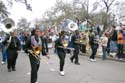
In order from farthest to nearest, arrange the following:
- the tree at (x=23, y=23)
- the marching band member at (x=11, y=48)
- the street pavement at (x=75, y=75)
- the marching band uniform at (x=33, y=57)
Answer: the tree at (x=23, y=23), the marching band member at (x=11, y=48), the street pavement at (x=75, y=75), the marching band uniform at (x=33, y=57)

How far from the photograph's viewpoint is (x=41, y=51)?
413 inches

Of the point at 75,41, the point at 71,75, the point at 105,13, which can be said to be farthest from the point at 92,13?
the point at 71,75

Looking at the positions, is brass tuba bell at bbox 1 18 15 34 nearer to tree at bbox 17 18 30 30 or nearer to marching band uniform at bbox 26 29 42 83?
marching band uniform at bbox 26 29 42 83

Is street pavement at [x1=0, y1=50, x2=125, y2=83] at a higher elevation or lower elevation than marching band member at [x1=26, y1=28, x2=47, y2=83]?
lower

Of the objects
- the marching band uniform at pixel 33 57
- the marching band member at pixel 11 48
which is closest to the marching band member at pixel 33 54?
the marching band uniform at pixel 33 57

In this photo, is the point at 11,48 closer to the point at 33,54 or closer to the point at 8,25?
the point at 8,25

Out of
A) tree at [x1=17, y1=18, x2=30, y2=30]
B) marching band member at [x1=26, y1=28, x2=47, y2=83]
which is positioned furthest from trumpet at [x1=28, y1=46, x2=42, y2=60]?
tree at [x1=17, y1=18, x2=30, y2=30]

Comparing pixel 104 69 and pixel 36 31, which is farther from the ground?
pixel 36 31

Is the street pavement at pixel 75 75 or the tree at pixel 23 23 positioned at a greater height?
the tree at pixel 23 23

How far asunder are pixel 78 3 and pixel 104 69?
46.6m

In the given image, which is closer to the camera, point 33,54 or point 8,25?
point 33,54

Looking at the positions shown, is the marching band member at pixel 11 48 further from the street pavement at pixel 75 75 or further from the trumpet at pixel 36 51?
the trumpet at pixel 36 51

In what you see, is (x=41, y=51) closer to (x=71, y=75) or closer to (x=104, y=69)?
(x=71, y=75)

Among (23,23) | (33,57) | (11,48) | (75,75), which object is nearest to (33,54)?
(33,57)
